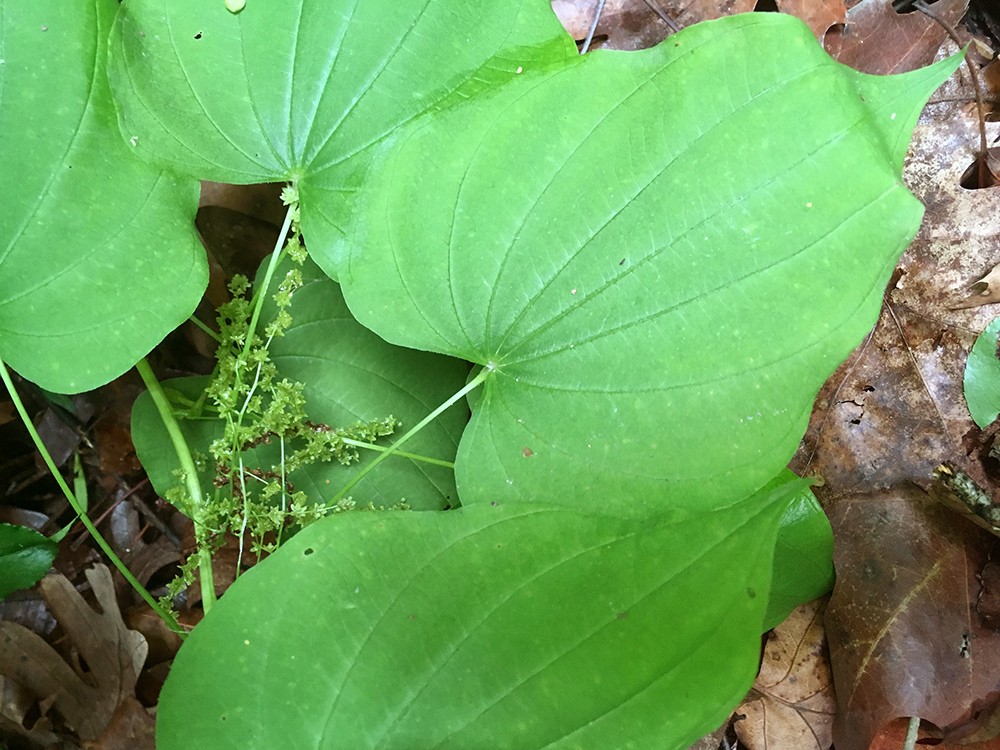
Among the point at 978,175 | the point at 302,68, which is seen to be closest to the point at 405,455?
the point at 302,68

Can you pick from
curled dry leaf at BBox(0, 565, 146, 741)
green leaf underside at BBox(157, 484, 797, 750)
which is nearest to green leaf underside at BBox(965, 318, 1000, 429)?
green leaf underside at BBox(157, 484, 797, 750)

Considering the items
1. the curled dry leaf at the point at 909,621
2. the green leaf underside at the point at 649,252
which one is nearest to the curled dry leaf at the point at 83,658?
the green leaf underside at the point at 649,252

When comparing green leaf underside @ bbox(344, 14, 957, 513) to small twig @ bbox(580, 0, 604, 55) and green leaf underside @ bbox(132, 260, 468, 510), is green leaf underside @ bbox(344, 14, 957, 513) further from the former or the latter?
small twig @ bbox(580, 0, 604, 55)

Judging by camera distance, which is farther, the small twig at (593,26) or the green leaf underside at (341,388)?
the small twig at (593,26)

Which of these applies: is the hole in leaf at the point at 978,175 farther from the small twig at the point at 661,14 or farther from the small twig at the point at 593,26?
the small twig at the point at 593,26

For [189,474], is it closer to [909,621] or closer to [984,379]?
[909,621]

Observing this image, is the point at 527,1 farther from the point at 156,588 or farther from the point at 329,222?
the point at 156,588
